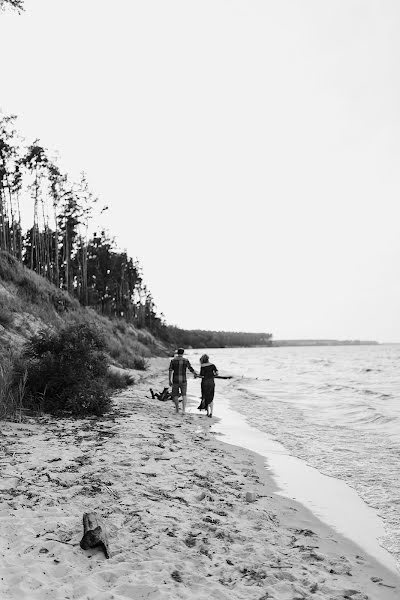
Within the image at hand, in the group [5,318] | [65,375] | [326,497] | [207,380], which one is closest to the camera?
[326,497]

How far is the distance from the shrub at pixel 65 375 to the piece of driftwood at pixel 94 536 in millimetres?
6693

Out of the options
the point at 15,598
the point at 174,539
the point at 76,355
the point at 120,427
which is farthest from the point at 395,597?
the point at 76,355

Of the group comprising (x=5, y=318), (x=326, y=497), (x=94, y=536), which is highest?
(x=5, y=318)

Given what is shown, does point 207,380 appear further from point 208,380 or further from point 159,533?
→ point 159,533

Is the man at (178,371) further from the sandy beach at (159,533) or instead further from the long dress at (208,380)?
the sandy beach at (159,533)

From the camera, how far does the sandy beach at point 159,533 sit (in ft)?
12.5

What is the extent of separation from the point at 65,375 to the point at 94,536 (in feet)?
24.3

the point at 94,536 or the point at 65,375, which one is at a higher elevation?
the point at 65,375

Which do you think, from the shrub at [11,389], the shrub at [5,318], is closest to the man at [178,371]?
the shrub at [11,389]

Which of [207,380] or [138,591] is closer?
[138,591]

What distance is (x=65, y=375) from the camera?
11320mm

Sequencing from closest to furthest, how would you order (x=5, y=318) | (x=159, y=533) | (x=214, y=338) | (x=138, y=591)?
(x=138, y=591) → (x=159, y=533) → (x=5, y=318) → (x=214, y=338)

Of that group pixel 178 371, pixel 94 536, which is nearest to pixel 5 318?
pixel 178 371

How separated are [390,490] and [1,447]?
231 inches
